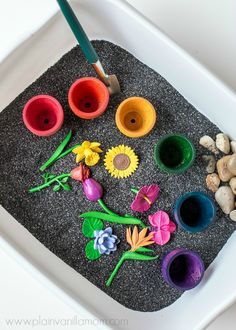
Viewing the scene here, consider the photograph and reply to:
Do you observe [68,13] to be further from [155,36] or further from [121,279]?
[121,279]

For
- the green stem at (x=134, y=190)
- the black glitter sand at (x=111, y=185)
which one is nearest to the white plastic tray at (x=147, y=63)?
the black glitter sand at (x=111, y=185)

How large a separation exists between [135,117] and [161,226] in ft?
0.43

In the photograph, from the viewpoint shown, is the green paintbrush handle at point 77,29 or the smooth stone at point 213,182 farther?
the smooth stone at point 213,182

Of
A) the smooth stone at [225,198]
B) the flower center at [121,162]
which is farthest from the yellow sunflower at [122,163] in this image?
the smooth stone at [225,198]

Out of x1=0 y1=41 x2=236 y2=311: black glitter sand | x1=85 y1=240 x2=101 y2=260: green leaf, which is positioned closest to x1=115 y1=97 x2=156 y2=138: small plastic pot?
x1=0 y1=41 x2=236 y2=311: black glitter sand

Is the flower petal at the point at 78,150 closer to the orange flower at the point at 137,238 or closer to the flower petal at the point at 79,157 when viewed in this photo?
the flower petal at the point at 79,157

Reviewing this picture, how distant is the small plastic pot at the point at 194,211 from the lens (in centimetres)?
65

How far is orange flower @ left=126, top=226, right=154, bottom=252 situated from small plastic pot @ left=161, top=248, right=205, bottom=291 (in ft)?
0.09

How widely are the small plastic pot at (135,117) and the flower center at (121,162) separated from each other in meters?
0.03

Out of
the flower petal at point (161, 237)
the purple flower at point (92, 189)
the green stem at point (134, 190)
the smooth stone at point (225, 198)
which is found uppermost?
the smooth stone at point (225, 198)

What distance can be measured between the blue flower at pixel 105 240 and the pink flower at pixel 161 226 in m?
0.05

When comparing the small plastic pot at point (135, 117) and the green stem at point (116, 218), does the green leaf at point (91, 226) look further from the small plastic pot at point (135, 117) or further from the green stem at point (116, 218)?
the small plastic pot at point (135, 117)

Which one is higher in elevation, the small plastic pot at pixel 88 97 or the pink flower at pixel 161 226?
the small plastic pot at pixel 88 97

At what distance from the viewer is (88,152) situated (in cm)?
67
